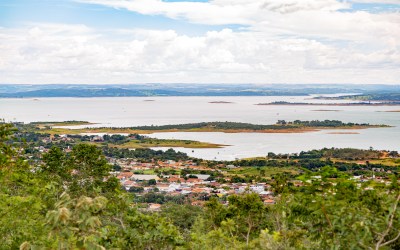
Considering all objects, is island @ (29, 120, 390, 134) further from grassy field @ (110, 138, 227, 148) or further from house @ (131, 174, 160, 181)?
house @ (131, 174, 160, 181)

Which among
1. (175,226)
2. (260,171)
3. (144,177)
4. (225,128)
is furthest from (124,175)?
(225,128)

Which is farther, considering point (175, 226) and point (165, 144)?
point (165, 144)

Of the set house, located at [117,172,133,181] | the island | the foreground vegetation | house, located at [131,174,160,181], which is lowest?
house, located at [131,174,160,181]

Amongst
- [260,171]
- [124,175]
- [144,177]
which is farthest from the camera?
[260,171]

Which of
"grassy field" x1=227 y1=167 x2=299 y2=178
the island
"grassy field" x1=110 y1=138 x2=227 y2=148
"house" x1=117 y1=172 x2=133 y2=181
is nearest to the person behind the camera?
"house" x1=117 y1=172 x2=133 y2=181

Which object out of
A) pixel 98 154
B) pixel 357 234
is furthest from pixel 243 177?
pixel 357 234

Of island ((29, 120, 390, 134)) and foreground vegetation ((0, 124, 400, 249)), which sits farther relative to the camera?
island ((29, 120, 390, 134))

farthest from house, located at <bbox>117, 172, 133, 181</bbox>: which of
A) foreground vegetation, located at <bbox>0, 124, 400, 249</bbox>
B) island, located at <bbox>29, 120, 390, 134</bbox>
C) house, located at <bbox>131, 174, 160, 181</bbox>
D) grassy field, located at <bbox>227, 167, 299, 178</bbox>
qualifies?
island, located at <bbox>29, 120, 390, 134</bbox>

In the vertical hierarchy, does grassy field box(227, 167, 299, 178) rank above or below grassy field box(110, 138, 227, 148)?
below

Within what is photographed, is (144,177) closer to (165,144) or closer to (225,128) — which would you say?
(165,144)

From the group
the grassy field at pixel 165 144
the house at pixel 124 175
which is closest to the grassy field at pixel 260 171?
the house at pixel 124 175

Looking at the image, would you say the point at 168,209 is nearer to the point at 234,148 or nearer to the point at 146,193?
the point at 146,193
